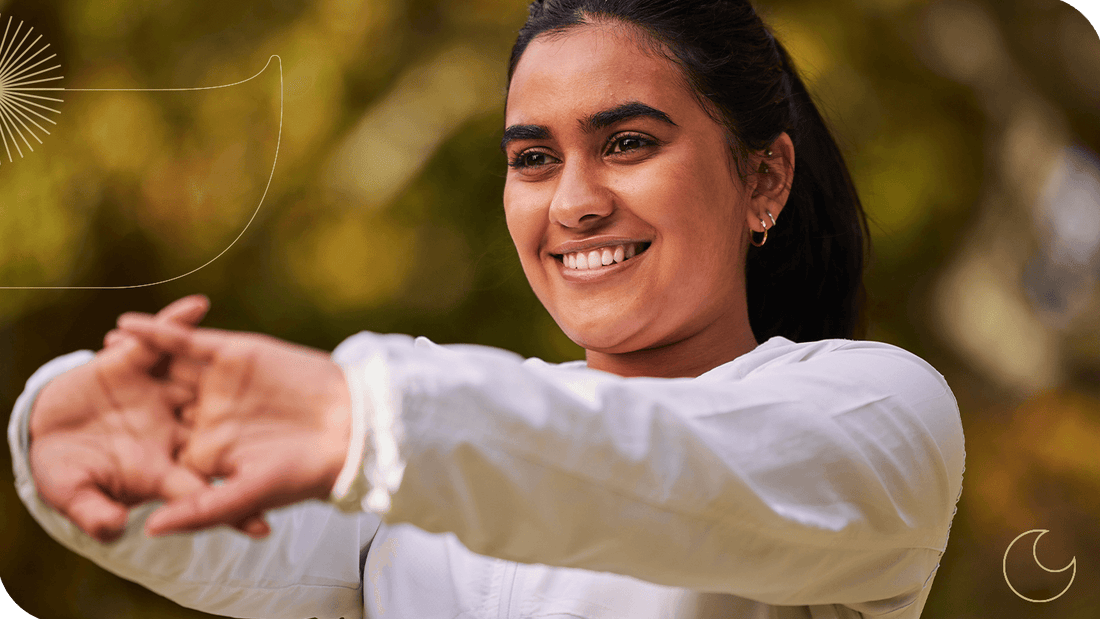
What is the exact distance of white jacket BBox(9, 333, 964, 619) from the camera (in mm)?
229

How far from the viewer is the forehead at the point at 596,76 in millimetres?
489

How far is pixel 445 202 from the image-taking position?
0.88m

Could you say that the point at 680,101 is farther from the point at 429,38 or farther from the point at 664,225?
the point at 429,38

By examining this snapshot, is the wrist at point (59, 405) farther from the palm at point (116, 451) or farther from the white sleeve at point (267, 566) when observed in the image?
the white sleeve at point (267, 566)

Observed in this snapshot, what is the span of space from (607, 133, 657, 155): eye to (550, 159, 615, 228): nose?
0.7 inches

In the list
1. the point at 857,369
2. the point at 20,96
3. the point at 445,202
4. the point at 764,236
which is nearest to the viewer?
the point at 857,369

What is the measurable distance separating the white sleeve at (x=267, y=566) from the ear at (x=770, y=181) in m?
0.31

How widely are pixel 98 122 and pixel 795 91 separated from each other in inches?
23.9

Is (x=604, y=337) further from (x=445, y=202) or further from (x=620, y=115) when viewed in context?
(x=445, y=202)

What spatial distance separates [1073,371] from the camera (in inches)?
30.3

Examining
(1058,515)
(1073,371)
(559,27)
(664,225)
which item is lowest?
(1058,515)

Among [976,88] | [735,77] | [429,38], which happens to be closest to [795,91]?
[735,77]

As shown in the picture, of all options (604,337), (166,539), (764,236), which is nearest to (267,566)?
(166,539)

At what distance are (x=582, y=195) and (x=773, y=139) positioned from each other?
16cm
